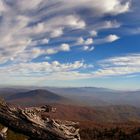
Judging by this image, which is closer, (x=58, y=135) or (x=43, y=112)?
(x=58, y=135)

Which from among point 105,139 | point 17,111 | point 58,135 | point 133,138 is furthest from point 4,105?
point 105,139

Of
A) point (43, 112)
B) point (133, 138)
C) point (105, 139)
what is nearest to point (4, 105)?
point (43, 112)

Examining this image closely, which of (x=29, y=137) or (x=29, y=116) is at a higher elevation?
(x=29, y=116)

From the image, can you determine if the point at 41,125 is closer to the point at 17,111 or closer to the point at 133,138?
the point at 17,111

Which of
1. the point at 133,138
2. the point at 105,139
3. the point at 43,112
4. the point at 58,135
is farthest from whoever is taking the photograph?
the point at 105,139

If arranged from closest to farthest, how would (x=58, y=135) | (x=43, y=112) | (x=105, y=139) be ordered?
(x=58, y=135)
(x=43, y=112)
(x=105, y=139)

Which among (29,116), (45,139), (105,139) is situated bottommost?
(105,139)
